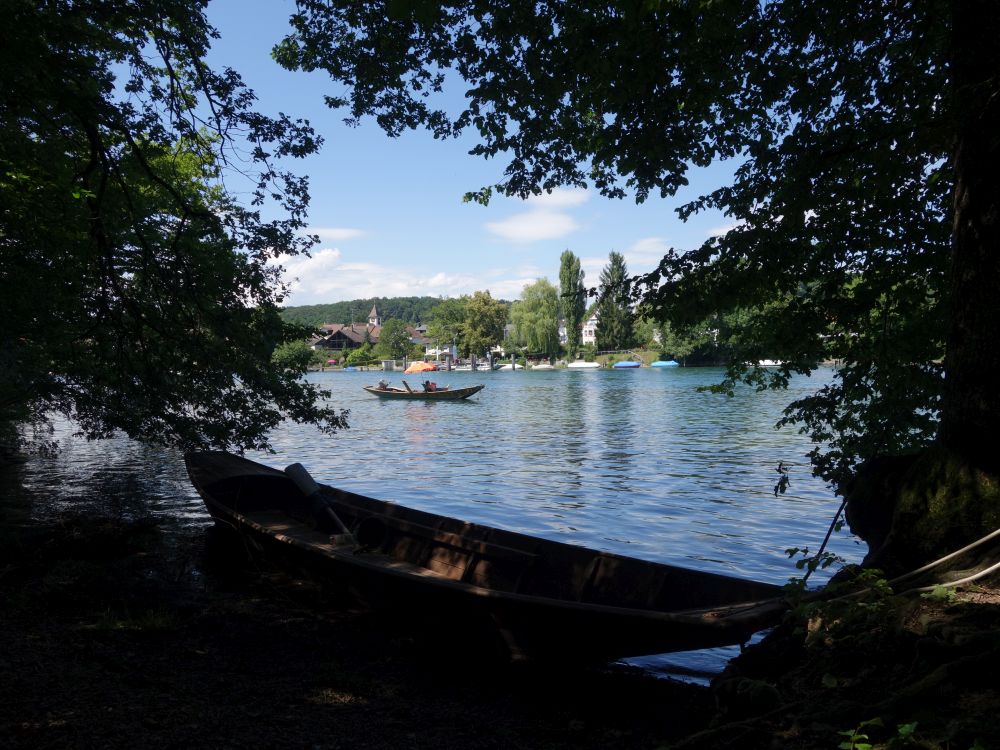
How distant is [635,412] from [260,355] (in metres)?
28.4

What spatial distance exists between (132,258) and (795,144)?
32.8ft

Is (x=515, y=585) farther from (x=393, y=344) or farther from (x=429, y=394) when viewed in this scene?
(x=393, y=344)

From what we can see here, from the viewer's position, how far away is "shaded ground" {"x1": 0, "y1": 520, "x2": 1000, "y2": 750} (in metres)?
3.52

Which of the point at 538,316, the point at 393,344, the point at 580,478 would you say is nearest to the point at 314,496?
the point at 580,478

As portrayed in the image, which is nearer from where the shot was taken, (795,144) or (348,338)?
(795,144)

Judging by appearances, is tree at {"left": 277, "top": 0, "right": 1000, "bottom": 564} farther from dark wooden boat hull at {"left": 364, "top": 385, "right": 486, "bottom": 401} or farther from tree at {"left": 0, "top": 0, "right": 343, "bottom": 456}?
dark wooden boat hull at {"left": 364, "top": 385, "right": 486, "bottom": 401}

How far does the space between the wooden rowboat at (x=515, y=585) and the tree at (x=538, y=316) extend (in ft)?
295

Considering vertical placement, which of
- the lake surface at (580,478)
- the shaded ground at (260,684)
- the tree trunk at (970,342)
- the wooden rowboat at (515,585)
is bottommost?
the lake surface at (580,478)

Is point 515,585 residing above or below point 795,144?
below

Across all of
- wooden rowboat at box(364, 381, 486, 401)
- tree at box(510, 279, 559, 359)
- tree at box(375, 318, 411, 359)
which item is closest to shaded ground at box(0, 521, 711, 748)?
wooden rowboat at box(364, 381, 486, 401)

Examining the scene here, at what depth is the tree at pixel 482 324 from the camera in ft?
401

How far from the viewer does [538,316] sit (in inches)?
3964

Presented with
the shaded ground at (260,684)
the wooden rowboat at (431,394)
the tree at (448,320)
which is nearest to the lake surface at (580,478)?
the shaded ground at (260,684)

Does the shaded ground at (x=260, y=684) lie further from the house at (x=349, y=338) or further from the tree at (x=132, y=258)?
the house at (x=349, y=338)
